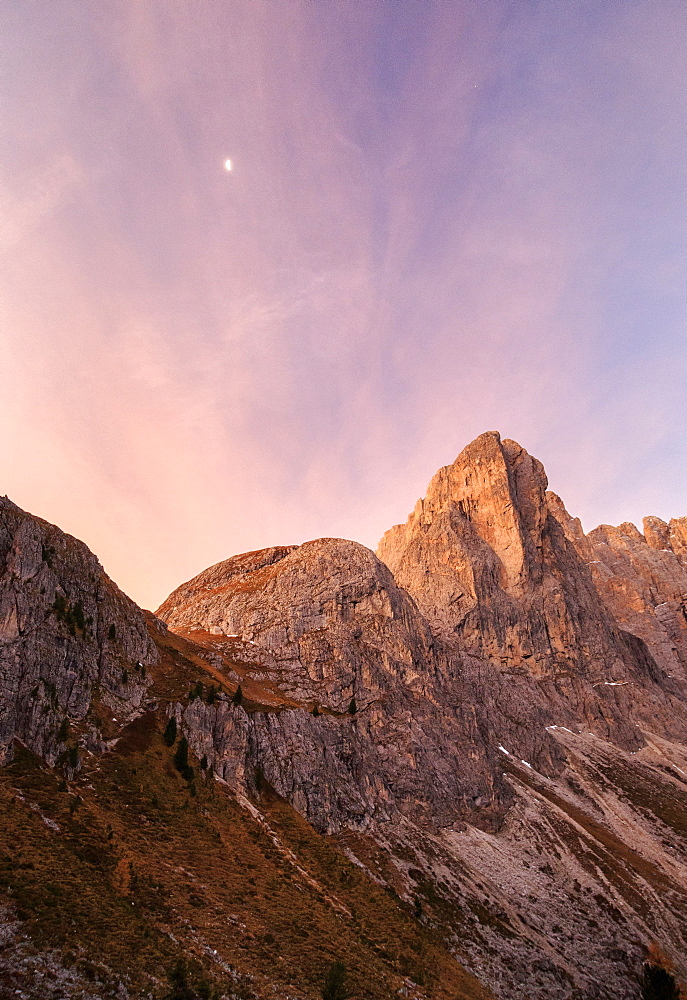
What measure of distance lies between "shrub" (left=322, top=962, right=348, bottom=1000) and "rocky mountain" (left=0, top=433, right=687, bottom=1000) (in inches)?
41.3

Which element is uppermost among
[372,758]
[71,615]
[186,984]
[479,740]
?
[479,740]

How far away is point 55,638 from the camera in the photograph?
174 feet

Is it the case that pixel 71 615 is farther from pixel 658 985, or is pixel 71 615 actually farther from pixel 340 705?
pixel 658 985

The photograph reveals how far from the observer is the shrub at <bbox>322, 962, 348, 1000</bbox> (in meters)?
31.0

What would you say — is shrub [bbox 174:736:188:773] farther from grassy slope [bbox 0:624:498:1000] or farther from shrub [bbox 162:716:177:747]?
shrub [bbox 162:716:177:747]

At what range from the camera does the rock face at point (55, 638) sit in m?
44.9

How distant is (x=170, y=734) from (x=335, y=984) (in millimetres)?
32176

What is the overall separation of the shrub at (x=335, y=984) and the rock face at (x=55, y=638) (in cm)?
2747

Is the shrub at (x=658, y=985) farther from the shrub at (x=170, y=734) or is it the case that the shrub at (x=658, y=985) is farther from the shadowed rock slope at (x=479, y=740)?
the shrub at (x=170, y=734)

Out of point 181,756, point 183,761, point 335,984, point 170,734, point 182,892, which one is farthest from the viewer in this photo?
point 170,734

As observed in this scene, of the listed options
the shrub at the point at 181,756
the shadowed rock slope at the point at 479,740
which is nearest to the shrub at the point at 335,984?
the shadowed rock slope at the point at 479,740

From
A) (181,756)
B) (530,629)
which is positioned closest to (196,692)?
(181,756)

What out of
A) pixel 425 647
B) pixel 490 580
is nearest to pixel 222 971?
pixel 425 647

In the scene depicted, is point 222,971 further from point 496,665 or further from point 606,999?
point 496,665
